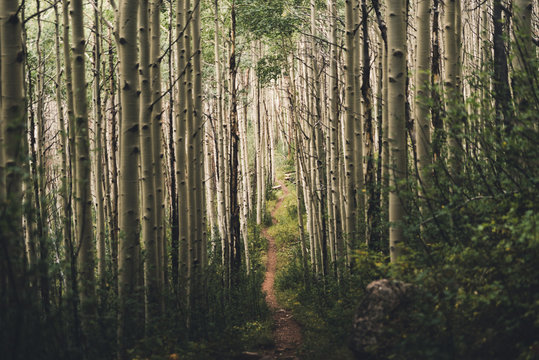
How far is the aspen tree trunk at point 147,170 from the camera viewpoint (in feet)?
18.1

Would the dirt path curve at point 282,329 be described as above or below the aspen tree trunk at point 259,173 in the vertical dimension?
below

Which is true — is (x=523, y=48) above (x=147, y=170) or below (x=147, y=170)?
above

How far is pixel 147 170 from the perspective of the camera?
5555 millimetres

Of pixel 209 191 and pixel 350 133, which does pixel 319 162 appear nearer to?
pixel 350 133

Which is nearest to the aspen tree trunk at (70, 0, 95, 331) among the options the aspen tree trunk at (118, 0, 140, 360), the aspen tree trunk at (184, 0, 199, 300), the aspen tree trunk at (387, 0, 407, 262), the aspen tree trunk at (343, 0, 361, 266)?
the aspen tree trunk at (118, 0, 140, 360)

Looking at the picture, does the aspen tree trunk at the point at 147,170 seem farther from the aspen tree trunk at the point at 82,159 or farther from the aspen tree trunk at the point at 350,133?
the aspen tree trunk at the point at 350,133

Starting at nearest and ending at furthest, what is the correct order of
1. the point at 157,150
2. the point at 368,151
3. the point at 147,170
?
the point at 147,170, the point at 157,150, the point at 368,151

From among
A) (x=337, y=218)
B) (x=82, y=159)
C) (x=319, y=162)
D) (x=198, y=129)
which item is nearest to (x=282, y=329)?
(x=337, y=218)

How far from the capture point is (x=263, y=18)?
11906mm

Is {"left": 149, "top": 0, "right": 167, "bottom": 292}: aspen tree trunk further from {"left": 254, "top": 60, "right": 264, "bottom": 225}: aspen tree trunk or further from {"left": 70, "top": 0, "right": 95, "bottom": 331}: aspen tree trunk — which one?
{"left": 254, "top": 60, "right": 264, "bottom": 225}: aspen tree trunk

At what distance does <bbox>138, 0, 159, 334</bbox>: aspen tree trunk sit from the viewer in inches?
217

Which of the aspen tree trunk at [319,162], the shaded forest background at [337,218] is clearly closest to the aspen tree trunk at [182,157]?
the shaded forest background at [337,218]

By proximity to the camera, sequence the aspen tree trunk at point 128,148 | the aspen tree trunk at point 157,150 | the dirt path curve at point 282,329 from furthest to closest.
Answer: the dirt path curve at point 282,329
the aspen tree trunk at point 157,150
the aspen tree trunk at point 128,148

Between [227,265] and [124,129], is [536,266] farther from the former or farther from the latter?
[227,265]
